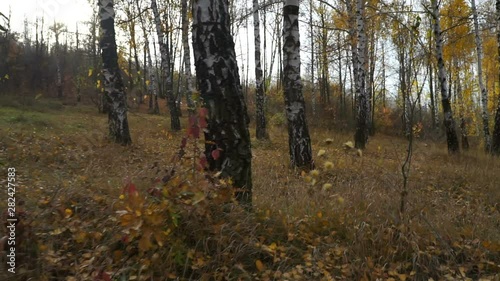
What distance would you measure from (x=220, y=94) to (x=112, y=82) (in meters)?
5.68

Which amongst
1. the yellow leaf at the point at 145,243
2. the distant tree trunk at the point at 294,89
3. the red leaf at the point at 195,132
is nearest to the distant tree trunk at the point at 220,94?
the red leaf at the point at 195,132

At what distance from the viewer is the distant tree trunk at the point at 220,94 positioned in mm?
3121

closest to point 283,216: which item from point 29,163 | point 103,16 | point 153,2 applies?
point 29,163

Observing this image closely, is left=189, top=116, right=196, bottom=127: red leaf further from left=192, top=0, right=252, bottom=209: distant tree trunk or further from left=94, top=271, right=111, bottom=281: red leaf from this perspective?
left=94, top=271, right=111, bottom=281: red leaf

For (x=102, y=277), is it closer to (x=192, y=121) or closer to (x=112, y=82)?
(x=192, y=121)

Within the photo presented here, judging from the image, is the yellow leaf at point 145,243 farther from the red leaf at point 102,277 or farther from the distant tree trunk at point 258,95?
the distant tree trunk at point 258,95

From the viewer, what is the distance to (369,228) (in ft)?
9.21

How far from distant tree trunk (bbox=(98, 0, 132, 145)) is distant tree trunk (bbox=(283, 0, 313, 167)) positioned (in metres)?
4.20

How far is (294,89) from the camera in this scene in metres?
5.89

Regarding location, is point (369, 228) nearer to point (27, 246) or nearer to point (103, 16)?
point (27, 246)

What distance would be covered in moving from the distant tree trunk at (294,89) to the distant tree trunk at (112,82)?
420 centimetres

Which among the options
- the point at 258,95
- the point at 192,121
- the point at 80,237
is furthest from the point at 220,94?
the point at 258,95

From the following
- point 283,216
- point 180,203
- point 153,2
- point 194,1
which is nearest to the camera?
point 180,203

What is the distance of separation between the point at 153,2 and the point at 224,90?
1105 centimetres
